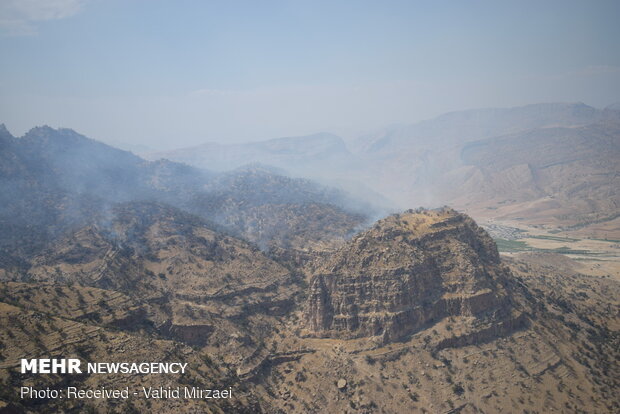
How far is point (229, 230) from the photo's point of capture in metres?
174

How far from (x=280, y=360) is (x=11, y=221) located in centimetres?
10127

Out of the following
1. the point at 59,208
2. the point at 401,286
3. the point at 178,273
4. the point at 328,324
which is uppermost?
the point at 59,208

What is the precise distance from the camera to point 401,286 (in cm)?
8881

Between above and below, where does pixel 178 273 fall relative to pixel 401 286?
below

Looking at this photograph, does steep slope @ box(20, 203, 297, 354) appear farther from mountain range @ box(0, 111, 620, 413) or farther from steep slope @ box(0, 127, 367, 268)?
steep slope @ box(0, 127, 367, 268)

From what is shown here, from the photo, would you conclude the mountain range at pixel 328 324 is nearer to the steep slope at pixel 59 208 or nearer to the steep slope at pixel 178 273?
the steep slope at pixel 178 273

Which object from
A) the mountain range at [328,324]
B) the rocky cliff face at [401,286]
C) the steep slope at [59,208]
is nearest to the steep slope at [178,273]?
the mountain range at [328,324]

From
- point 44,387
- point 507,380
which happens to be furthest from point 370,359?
point 44,387

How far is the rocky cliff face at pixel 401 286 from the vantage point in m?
88.6

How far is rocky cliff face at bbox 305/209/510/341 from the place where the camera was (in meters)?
88.6

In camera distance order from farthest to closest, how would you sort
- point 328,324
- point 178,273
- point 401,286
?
1. point 178,273
2. point 328,324
3. point 401,286

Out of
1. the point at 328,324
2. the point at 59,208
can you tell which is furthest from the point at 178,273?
the point at 59,208

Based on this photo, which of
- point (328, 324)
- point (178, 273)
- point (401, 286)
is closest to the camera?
point (401, 286)

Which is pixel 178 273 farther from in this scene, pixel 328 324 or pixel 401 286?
pixel 401 286
